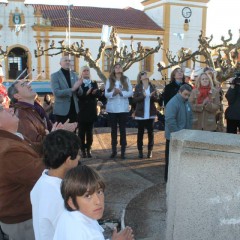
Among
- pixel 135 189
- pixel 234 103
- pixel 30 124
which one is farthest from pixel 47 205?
pixel 234 103

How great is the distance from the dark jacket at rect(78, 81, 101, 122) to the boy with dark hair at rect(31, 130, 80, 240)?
3910 mm

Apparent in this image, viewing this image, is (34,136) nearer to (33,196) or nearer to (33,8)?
(33,196)

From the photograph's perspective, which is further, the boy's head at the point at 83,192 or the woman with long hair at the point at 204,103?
the woman with long hair at the point at 204,103

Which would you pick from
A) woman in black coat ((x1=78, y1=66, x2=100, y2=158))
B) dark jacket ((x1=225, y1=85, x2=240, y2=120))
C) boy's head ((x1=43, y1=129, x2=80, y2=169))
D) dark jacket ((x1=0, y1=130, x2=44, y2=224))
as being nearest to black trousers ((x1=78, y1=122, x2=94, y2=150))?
woman in black coat ((x1=78, y1=66, x2=100, y2=158))

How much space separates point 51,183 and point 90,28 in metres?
40.0

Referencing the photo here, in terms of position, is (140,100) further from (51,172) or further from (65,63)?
(51,172)

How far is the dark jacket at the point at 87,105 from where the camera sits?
6316 millimetres

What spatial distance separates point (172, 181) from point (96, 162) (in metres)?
3.32

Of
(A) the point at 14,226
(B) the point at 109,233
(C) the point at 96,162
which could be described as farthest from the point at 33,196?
(C) the point at 96,162

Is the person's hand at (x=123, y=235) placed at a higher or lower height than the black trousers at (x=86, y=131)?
higher

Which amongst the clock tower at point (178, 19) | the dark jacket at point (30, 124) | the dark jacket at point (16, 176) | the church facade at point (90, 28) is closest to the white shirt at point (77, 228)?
the dark jacket at point (16, 176)

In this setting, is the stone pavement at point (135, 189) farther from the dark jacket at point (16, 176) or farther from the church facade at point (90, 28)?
the church facade at point (90, 28)

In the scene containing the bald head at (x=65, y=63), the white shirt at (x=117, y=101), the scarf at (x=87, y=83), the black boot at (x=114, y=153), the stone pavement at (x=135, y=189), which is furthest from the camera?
the black boot at (x=114, y=153)

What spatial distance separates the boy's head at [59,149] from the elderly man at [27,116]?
2.99 ft
